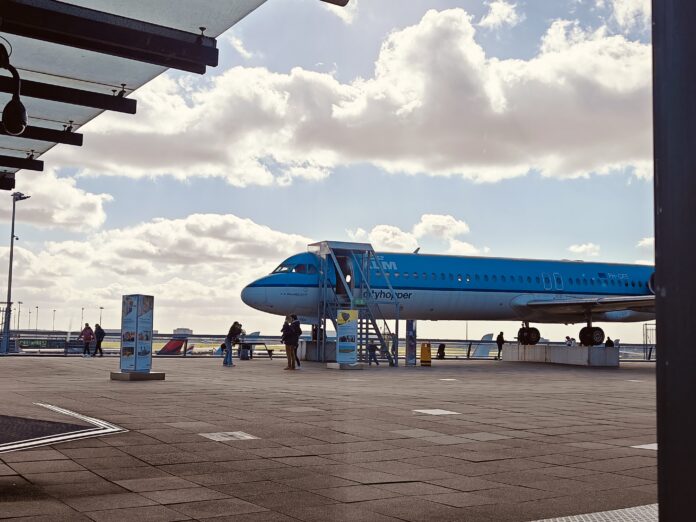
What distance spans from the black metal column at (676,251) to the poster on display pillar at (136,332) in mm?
16824

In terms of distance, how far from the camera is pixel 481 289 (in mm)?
34281

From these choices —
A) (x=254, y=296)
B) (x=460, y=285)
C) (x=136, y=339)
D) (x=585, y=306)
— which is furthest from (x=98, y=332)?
(x=585, y=306)

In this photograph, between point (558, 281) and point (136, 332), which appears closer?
point (136, 332)

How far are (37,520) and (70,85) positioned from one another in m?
6.32

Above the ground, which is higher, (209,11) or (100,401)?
(209,11)

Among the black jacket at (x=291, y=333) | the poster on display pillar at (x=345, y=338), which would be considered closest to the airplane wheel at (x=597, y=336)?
the poster on display pillar at (x=345, y=338)

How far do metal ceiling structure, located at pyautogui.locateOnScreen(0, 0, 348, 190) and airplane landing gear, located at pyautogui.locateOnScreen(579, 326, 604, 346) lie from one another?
2999cm

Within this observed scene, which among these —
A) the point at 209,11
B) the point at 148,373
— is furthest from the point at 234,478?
the point at 148,373

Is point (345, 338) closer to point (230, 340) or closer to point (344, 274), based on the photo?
point (230, 340)

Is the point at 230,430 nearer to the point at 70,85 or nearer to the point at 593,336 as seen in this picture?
the point at 70,85

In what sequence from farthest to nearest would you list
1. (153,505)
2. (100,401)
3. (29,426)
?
1. (100,401)
2. (29,426)
3. (153,505)

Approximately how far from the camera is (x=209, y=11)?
7773 mm

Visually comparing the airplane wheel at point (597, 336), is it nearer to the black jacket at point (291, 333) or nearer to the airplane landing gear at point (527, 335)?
the airplane landing gear at point (527, 335)

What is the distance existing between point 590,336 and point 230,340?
58.5 ft
